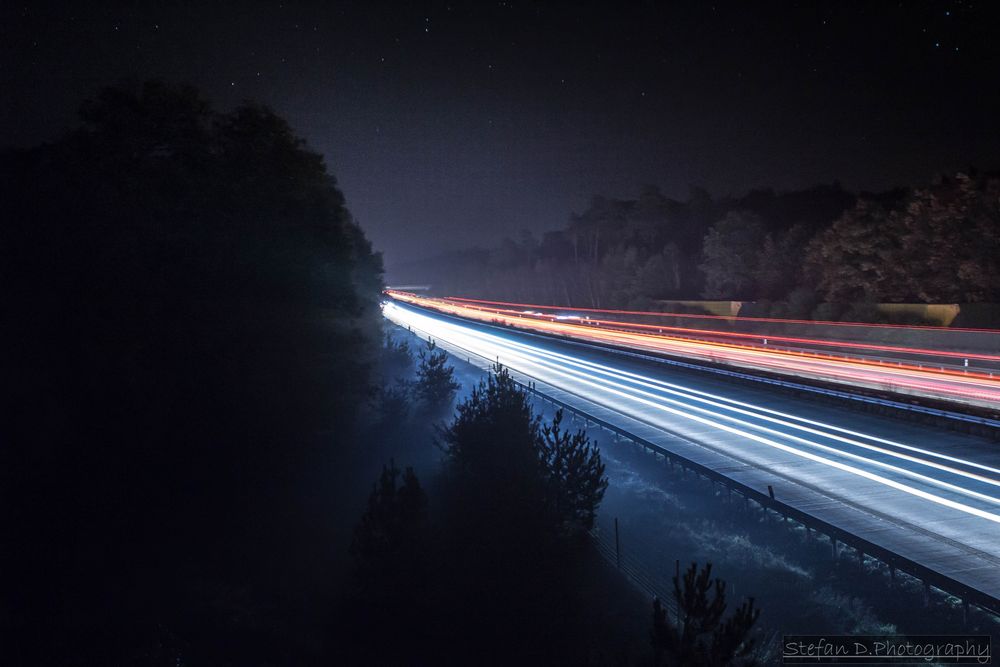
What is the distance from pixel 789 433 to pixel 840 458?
9.24 feet

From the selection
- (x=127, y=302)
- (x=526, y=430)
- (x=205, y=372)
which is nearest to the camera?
(x=526, y=430)

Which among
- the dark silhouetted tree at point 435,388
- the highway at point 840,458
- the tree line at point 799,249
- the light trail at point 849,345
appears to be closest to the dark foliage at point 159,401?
the dark silhouetted tree at point 435,388

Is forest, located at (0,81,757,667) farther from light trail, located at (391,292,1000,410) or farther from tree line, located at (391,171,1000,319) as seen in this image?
tree line, located at (391,171,1000,319)

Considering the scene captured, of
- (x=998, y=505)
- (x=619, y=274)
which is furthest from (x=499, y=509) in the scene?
(x=619, y=274)

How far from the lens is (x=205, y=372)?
16.6 meters

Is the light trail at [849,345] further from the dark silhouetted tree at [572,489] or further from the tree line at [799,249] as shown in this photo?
the dark silhouetted tree at [572,489]

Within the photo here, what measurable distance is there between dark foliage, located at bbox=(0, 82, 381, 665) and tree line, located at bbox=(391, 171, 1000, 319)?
34590mm

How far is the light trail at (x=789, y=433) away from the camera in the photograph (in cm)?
1336

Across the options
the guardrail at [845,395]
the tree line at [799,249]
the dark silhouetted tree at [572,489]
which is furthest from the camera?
the tree line at [799,249]

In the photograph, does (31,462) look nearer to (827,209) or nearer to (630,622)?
(630,622)

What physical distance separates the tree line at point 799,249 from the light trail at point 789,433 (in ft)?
66.5

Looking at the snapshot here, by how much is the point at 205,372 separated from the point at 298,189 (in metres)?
10.8

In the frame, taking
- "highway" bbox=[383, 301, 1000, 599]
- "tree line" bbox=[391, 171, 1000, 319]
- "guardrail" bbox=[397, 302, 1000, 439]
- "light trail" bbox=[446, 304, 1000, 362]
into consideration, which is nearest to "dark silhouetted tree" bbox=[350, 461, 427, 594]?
"highway" bbox=[383, 301, 1000, 599]

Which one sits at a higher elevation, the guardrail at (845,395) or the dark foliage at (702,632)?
the guardrail at (845,395)
